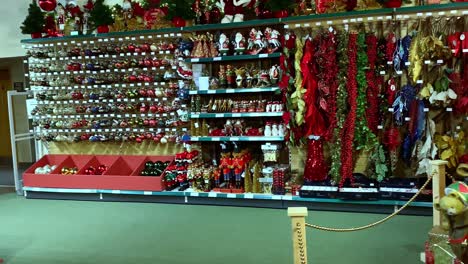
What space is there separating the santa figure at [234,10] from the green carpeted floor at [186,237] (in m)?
2.66

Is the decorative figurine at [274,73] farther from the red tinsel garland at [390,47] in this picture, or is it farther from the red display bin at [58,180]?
the red display bin at [58,180]

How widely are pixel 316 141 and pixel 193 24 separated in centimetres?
252

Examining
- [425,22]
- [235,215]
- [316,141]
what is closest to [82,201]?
[235,215]

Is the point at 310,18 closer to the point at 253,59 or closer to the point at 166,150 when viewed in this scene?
the point at 253,59

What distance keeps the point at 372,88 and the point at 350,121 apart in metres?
0.49

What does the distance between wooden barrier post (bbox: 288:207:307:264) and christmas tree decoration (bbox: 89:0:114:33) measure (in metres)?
5.20

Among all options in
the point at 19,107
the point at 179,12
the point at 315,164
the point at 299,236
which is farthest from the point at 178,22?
the point at 19,107

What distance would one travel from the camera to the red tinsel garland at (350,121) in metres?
5.62

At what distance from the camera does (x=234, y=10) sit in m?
6.38

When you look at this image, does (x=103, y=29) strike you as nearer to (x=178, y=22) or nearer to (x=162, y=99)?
(x=178, y=22)

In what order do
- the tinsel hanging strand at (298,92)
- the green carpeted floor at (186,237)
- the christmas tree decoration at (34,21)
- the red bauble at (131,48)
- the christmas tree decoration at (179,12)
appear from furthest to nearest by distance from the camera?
the christmas tree decoration at (34,21) → the red bauble at (131,48) → the christmas tree decoration at (179,12) → the tinsel hanging strand at (298,92) → the green carpeted floor at (186,237)

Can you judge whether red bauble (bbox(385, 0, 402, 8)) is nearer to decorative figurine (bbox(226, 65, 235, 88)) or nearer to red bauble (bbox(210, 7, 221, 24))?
decorative figurine (bbox(226, 65, 235, 88))

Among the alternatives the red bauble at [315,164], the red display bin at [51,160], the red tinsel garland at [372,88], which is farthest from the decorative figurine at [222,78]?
the red display bin at [51,160]

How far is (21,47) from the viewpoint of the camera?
8.56 metres
